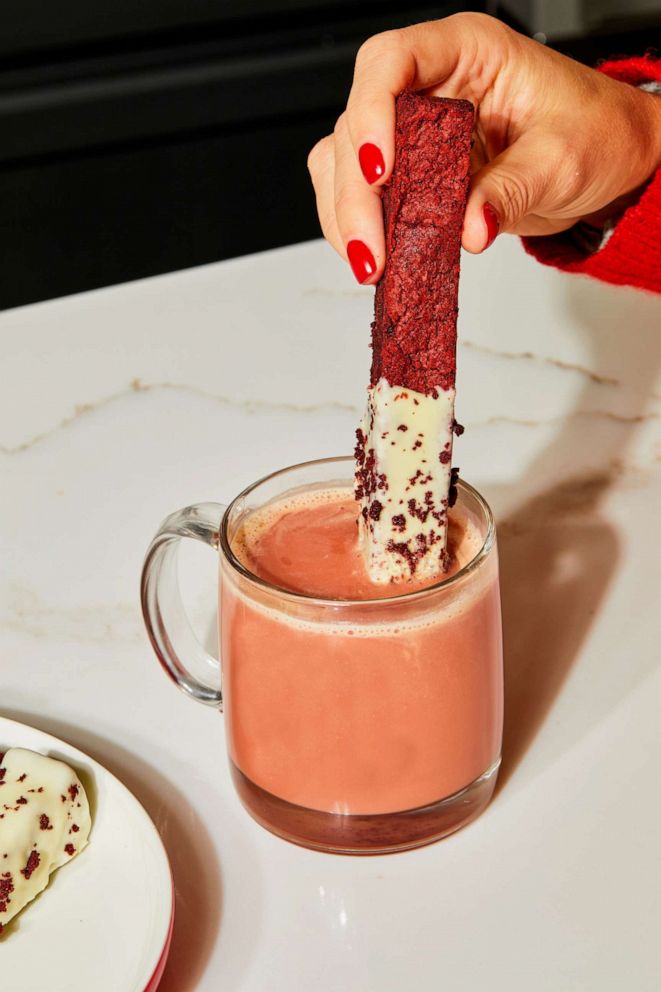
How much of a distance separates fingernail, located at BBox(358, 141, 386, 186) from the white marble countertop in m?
0.32

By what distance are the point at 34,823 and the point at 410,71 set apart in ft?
1.74

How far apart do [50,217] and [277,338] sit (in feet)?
4.22

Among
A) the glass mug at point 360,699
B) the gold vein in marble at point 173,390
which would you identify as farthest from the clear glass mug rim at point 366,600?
the gold vein in marble at point 173,390

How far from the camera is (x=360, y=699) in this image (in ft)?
1.89

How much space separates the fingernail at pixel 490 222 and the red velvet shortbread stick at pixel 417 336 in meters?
0.07

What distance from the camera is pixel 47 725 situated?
727 mm

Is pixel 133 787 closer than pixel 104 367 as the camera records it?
Yes

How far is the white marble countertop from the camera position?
582mm

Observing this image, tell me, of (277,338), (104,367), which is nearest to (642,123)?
(277,338)

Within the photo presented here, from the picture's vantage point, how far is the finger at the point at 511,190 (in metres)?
0.65

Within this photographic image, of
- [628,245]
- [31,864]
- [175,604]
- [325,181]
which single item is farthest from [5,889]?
[628,245]

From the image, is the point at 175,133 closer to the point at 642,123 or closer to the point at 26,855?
the point at 642,123

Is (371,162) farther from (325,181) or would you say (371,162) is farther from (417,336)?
(325,181)

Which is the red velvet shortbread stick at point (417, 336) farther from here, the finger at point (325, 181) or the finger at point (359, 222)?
the finger at point (325, 181)
